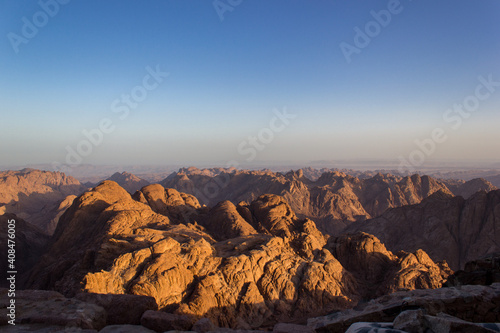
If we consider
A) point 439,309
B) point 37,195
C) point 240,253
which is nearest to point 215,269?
point 240,253

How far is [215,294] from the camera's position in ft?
54.4

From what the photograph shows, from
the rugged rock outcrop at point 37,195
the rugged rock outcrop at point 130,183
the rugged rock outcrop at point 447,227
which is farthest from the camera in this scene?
the rugged rock outcrop at point 130,183

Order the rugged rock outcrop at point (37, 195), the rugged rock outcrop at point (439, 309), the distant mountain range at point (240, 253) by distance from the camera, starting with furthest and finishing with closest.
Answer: the rugged rock outcrop at point (37, 195) < the distant mountain range at point (240, 253) < the rugged rock outcrop at point (439, 309)

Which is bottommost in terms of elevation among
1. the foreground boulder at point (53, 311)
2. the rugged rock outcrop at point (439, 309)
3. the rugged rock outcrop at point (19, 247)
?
the rugged rock outcrop at point (19, 247)

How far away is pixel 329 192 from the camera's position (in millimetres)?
82562

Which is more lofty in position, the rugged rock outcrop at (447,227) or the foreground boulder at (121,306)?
the foreground boulder at (121,306)

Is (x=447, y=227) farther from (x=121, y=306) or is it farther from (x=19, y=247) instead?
(x=19, y=247)

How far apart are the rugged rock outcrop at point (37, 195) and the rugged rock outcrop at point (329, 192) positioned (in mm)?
43381

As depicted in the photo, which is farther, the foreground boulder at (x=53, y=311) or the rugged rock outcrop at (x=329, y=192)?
the rugged rock outcrop at (x=329, y=192)

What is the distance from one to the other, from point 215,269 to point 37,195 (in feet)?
347

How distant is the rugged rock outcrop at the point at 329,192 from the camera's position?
252 ft

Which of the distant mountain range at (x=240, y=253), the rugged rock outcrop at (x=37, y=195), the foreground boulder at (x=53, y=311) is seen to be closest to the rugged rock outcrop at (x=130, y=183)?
the rugged rock outcrop at (x=37, y=195)

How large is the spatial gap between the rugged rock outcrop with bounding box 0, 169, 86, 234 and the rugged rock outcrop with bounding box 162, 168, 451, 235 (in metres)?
43.4

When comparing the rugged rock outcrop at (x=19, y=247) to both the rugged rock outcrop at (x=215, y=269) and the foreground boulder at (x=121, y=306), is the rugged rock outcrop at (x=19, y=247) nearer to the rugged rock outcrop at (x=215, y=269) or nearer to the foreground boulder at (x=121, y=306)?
the rugged rock outcrop at (x=215, y=269)
